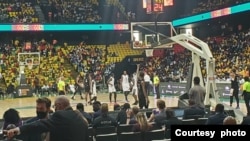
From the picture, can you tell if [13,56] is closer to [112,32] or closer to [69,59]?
[69,59]

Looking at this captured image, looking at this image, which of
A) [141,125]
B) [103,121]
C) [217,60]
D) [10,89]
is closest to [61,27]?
[10,89]

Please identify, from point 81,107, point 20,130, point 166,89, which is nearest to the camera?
point 20,130

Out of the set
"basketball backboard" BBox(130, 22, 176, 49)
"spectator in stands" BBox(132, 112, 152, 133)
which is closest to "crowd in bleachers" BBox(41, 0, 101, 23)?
"basketball backboard" BBox(130, 22, 176, 49)

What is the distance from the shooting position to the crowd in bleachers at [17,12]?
114 feet

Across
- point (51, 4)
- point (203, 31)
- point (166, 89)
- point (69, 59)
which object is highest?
point (51, 4)

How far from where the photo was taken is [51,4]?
39.3 meters

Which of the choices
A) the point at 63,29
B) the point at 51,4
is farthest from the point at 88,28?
the point at 51,4

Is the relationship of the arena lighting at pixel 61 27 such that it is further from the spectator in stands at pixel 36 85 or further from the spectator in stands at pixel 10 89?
the spectator in stands at pixel 36 85

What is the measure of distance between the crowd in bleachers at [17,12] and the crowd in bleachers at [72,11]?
1.36 meters

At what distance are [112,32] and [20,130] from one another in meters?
35.9

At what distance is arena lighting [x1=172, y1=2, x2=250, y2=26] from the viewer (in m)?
28.1

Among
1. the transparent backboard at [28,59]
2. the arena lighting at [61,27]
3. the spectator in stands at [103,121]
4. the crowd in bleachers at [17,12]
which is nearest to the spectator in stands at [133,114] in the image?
the spectator in stands at [103,121]

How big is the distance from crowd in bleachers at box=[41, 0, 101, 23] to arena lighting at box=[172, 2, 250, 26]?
760 centimetres

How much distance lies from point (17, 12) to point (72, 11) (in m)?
5.16
